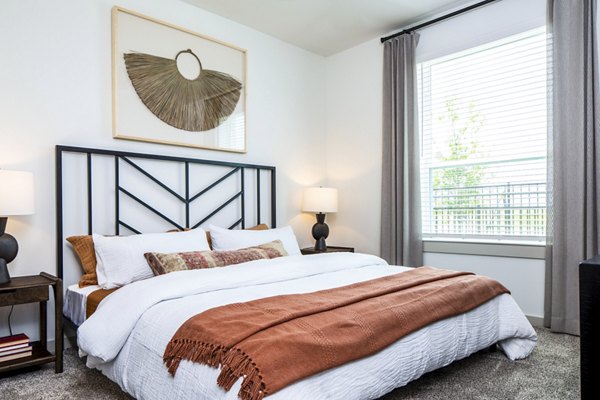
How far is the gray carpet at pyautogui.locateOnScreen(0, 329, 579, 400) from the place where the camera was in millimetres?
1983

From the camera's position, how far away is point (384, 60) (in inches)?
160

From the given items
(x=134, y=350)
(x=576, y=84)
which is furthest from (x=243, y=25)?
(x=134, y=350)

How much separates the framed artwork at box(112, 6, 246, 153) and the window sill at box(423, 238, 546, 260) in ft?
6.37

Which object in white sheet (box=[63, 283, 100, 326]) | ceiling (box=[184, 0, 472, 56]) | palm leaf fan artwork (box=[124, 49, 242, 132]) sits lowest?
white sheet (box=[63, 283, 100, 326])

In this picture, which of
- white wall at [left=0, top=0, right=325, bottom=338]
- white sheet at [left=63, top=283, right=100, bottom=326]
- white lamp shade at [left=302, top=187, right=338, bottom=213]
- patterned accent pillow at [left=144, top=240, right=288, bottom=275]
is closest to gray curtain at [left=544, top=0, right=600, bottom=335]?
white lamp shade at [left=302, top=187, right=338, bottom=213]

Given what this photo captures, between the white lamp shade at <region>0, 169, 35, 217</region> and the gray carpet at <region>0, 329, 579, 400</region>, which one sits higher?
the white lamp shade at <region>0, 169, 35, 217</region>

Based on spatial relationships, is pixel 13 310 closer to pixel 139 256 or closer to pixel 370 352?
pixel 139 256

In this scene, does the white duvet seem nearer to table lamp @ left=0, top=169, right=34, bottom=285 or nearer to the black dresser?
the black dresser

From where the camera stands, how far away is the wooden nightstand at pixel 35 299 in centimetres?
221

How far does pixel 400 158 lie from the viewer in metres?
3.86

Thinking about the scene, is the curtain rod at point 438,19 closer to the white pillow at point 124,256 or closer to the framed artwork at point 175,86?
the framed artwork at point 175,86

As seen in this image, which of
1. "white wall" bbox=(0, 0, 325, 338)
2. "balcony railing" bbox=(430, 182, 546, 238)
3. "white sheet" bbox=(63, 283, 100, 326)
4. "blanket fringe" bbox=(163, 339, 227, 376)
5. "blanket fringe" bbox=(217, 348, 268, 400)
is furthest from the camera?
"balcony railing" bbox=(430, 182, 546, 238)

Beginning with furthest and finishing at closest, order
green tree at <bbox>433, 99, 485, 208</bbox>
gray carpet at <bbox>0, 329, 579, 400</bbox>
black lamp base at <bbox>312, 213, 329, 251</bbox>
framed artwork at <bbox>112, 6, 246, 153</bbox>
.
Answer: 1. black lamp base at <bbox>312, 213, 329, 251</bbox>
2. green tree at <bbox>433, 99, 485, 208</bbox>
3. framed artwork at <bbox>112, 6, 246, 153</bbox>
4. gray carpet at <bbox>0, 329, 579, 400</bbox>

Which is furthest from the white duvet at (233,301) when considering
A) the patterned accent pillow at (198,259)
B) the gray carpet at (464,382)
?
the patterned accent pillow at (198,259)
